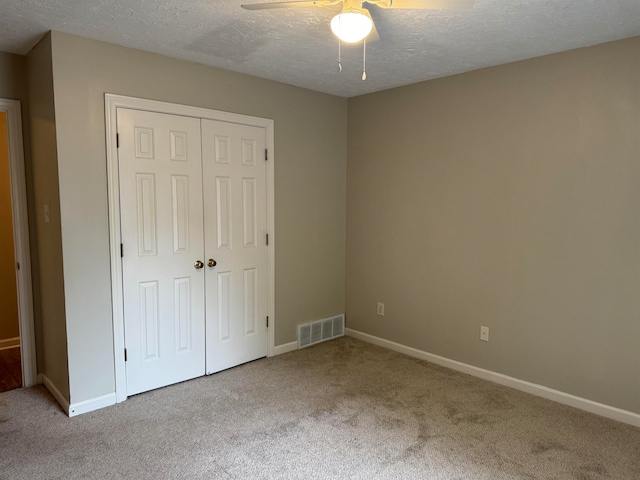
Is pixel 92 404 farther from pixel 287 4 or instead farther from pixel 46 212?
pixel 287 4

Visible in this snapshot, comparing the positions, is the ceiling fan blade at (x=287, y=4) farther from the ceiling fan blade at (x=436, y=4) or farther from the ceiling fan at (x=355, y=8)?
the ceiling fan blade at (x=436, y=4)

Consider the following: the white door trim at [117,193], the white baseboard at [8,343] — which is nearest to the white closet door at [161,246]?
the white door trim at [117,193]

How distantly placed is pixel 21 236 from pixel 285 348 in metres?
2.28

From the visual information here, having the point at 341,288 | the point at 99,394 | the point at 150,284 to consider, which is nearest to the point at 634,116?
the point at 341,288

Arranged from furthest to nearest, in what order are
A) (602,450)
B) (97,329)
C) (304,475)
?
(97,329)
(602,450)
(304,475)

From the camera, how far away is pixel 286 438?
2598mm

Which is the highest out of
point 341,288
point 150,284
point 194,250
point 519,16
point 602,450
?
point 519,16

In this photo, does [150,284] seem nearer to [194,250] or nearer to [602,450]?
[194,250]

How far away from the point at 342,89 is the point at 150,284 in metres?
2.35

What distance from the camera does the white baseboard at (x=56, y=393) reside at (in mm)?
2893

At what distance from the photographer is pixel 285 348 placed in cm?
402

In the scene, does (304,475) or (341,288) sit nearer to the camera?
(304,475)

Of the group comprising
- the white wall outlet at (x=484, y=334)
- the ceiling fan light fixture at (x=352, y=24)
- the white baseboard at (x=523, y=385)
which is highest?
the ceiling fan light fixture at (x=352, y=24)

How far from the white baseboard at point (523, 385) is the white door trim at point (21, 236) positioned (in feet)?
9.38
